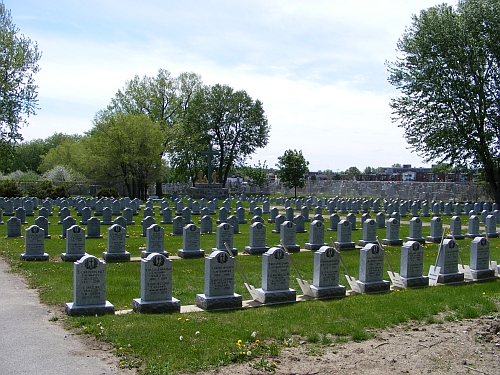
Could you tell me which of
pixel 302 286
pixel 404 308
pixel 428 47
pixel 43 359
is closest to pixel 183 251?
pixel 302 286

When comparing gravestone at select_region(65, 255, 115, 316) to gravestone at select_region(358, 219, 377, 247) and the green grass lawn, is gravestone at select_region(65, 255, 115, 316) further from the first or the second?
gravestone at select_region(358, 219, 377, 247)

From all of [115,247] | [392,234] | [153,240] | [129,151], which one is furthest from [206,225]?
[129,151]

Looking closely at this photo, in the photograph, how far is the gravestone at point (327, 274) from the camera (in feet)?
33.4

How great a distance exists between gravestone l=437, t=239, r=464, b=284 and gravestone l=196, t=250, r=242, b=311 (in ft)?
17.6

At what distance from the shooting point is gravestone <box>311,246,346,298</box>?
401 inches

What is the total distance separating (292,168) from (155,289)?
48.4m

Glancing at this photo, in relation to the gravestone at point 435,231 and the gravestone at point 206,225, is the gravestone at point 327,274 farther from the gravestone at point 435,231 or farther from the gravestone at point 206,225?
the gravestone at point 435,231

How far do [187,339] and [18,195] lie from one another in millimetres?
36999

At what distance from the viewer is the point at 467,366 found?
6.55 m

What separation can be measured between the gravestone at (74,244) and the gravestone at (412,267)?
8548 mm

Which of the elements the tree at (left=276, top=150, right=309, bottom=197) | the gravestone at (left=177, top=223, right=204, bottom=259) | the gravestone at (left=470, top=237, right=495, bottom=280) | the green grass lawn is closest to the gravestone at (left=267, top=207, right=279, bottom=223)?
the gravestone at (left=177, top=223, right=204, bottom=259)

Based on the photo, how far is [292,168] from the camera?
56.7m

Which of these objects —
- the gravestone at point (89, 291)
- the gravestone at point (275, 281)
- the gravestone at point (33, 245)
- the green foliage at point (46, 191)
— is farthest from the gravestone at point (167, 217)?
the green foliage at point (46, 191)

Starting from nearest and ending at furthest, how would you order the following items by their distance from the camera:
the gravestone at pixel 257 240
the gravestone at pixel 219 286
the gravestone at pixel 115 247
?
the gravestone at pixel 219 286
the gravestone at pixel 115 247
the gravestone at pixel 257 240
